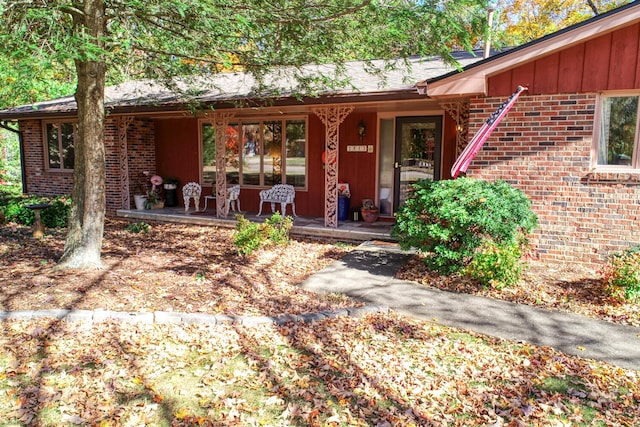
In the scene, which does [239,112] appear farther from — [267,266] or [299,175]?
[267,266]

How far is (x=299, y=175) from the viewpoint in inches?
408

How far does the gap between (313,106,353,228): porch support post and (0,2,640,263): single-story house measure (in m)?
0.02

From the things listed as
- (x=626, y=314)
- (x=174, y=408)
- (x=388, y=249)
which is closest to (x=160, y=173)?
(x=388, y=249)

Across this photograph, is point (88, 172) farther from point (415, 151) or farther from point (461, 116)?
point (415, 151)

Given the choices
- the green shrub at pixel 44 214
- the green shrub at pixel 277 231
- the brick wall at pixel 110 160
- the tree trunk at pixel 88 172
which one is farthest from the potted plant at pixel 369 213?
the green shrub at pixel 44 214

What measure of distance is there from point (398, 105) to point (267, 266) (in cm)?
425

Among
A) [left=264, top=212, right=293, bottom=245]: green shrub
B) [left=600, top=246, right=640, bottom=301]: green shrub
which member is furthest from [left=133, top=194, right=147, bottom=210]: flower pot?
[left=600, top=246, right=640, bottom=301]: green shrub

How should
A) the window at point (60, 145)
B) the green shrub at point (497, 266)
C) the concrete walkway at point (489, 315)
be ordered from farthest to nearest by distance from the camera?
1. the window at point (60, 145)
2. the green shrub at point (497, 266)
3. the concrete walkway at point (489, 315)

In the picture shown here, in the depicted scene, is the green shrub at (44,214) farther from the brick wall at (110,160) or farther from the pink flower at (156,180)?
the pink flower at (156,180)

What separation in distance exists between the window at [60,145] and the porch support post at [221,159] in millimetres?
5688

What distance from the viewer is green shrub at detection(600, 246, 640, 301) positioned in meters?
4.70

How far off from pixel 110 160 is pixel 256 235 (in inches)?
249

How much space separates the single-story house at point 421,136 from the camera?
19.2 ft

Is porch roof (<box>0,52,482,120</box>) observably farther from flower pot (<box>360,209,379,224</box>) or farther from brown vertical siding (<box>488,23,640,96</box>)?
flower pot (<box>360,209,379,224</box>)
